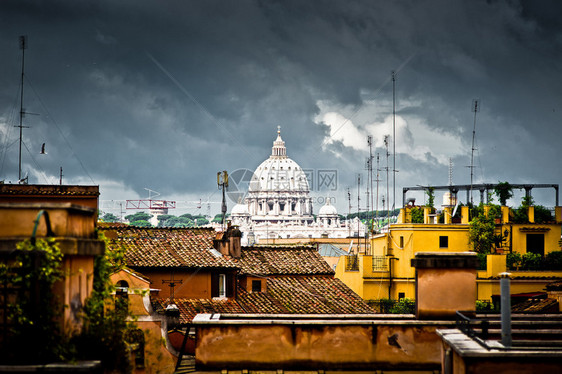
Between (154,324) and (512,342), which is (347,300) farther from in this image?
(512,342)

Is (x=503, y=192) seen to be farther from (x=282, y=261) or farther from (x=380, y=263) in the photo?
(x=282, y=261)

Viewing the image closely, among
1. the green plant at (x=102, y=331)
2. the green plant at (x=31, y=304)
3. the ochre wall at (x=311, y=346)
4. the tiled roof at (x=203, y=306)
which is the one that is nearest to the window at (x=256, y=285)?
the tiled roof at (x=203, y=306)

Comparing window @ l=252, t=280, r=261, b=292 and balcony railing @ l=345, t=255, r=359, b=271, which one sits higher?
balcony railing @ l=345, t=255, r=359, b=271

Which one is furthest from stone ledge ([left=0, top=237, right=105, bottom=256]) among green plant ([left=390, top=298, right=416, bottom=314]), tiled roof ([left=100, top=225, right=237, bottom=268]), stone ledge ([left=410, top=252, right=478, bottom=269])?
green plant ([left=390, top=298, right=416, bottom=314])

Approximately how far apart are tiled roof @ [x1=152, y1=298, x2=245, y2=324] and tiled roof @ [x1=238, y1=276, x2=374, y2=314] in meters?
0.47

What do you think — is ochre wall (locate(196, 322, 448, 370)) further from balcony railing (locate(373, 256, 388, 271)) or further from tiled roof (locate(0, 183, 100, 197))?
balcony railing (locate(373, 256, 388, 271))

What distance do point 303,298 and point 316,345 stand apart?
18410 millimetres

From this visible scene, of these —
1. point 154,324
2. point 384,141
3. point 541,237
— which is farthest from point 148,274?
point 384,141

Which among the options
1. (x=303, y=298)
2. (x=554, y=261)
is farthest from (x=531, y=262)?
(x=303, y=298)

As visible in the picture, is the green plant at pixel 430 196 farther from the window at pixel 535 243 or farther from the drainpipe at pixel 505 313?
the drainpipe at pixel 505 313

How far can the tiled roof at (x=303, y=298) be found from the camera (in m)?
28.5

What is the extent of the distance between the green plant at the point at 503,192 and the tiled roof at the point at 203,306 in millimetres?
32209

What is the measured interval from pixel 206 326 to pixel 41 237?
11.6ft

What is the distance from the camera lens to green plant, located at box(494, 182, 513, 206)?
186ft
